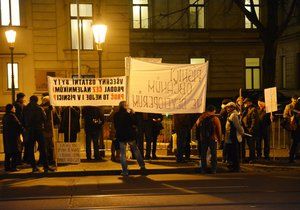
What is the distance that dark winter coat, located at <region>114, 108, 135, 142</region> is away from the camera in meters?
12.5

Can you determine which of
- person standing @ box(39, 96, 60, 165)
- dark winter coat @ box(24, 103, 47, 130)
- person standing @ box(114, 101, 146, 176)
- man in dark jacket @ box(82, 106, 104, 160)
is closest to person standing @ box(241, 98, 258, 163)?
person standing @ box(114, 101, 146, 176)

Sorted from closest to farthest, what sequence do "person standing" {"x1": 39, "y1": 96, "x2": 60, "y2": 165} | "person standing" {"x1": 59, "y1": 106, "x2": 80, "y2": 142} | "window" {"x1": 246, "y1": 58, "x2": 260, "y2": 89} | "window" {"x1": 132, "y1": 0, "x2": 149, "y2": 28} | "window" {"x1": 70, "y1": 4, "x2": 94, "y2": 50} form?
"person standing" {"x1": 39, "y1": 96, "x2": 60, "y2": 165} → "person standing" {"x1": 59, "y1": 106, "x2": 80, "y2": 142} → "window" {"x1": 70, "y1": 4, "x2": 94, "y2": 50} → "window" {"x1": 132, "y1": 0, "x2": 149, "y2": 28} → "window" {"x1": 246, "y1": 58, "x2": 260, "y2": 89}

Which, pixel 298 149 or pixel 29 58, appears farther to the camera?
pixel 29 58

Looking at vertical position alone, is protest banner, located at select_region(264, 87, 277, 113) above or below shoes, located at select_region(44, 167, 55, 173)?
above

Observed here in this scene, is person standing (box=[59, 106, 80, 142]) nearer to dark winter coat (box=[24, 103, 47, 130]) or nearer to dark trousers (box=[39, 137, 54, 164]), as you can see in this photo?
dark trousers (box=[39, 137, 54, 164])

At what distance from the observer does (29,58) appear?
2577 centimetres

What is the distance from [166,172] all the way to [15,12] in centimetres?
1509

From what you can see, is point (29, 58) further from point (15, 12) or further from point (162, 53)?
point (162, 53)

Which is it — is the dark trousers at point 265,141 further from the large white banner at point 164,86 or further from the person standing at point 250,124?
the large white banner at point 164,86

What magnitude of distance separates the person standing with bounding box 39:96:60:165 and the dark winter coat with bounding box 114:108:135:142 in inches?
81.5

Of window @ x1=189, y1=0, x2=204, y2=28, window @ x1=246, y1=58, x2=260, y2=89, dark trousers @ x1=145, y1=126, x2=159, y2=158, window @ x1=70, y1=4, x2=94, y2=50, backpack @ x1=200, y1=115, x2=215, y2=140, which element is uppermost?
window @ x1=189, y1=0, x2=204, y2=28

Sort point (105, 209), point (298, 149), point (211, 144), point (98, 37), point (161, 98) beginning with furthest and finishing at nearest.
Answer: point (98, 37) < point (298, 149) < point (161, 98) < point (211, 144) < point (105, 209)

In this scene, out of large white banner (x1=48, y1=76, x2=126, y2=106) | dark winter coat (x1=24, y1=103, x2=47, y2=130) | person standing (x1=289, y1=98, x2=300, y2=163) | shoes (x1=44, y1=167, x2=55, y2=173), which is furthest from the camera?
person standing (x1=289, y1=98, x2=300, y2=163)

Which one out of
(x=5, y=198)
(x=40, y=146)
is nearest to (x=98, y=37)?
(x=40, y=146)
